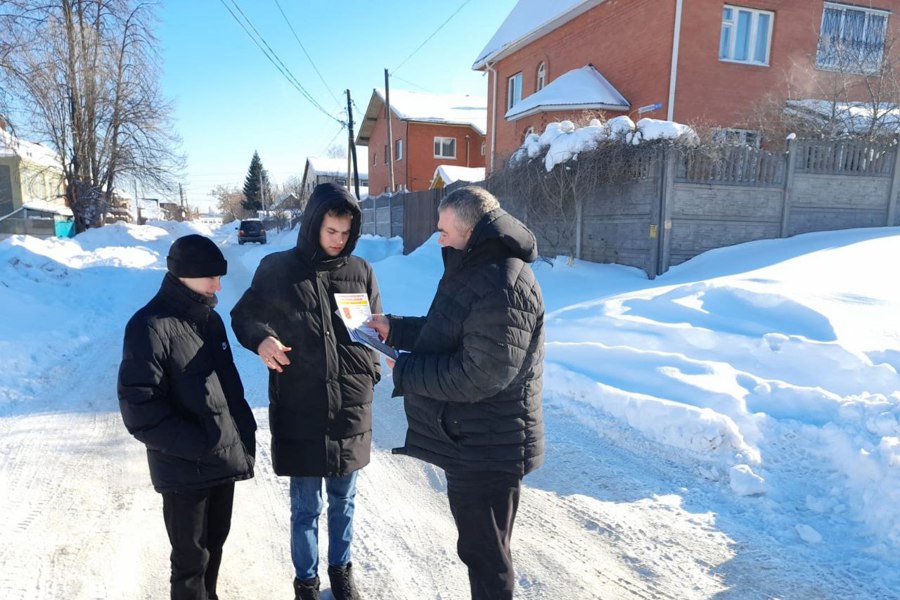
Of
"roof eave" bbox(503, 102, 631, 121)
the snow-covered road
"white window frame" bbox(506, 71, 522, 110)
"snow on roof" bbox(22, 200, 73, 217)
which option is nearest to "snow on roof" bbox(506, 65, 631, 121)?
"roof eave" bbox(503, 102, 631, 121)

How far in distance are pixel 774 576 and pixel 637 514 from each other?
2.36 feet

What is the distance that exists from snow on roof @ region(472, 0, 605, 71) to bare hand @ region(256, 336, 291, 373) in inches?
660

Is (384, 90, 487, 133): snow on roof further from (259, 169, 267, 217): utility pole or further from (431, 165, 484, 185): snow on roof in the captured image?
(259, 169, 267, 217): utility pole

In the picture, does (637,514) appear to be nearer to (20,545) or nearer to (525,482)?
(525,482)

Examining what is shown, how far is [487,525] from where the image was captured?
1.91 metres

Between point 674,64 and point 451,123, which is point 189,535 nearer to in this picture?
point 674,64

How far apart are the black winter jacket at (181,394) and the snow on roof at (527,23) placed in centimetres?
1681

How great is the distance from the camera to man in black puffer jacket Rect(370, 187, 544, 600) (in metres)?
1.77

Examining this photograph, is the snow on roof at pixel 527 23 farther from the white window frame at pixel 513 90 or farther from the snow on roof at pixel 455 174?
the snow on roof at pixel 455 174

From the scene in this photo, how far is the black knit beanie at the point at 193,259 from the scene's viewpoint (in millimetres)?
2098

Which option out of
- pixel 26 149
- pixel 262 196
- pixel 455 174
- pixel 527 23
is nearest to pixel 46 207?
pixel 26 149

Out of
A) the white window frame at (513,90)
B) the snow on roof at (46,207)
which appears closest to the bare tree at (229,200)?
the snow on roof at (46,207)

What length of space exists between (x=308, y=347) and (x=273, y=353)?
190mm

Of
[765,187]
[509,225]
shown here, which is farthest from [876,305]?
[509,225]
